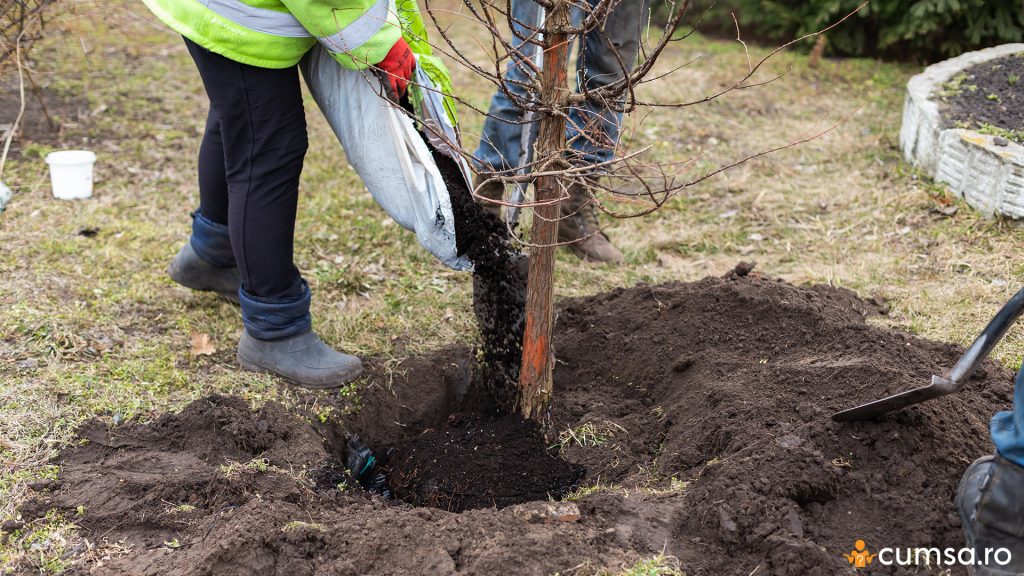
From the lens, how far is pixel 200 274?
11.8ft

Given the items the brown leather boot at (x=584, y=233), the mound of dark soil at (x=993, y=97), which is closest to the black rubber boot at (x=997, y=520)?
the brown leather boot at (x=584, y=233)

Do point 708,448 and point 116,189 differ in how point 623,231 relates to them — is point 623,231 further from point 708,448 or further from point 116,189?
point 116,189

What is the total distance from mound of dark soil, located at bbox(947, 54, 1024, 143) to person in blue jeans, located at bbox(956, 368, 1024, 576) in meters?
2.89

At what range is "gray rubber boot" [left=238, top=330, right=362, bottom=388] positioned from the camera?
3180mm

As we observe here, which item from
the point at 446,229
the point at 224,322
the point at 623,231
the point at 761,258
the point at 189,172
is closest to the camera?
the point at 446,229

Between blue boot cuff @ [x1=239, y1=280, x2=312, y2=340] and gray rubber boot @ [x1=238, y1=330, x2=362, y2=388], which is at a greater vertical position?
blue boot cuff @ [x1=239, y1=280, x2=312, y2=340]

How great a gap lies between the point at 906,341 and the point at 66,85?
232 inches

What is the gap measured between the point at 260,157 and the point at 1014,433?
2.35m

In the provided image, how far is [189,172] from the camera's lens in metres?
5.06

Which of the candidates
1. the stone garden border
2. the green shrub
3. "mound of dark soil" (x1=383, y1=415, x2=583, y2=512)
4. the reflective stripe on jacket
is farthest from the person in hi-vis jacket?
the green shrub

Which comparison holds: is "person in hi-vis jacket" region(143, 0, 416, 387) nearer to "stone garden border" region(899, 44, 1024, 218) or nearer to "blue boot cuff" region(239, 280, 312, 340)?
"blue boot cuff" region(239, 280, 312, 340)

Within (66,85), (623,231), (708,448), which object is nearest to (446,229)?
(708,448)

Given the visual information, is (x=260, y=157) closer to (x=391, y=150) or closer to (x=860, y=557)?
(x=391, y=150)

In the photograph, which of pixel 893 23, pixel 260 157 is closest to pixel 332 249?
pixel 260 157
